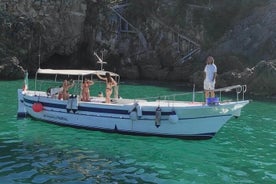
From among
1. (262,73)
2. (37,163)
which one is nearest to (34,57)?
(262,73)

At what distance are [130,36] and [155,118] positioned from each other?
37971mm

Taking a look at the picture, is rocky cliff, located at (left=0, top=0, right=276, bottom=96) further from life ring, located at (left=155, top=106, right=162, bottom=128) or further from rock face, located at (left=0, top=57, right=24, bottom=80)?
life ring, located at (left=155, top=106, right=162, bottom=128)

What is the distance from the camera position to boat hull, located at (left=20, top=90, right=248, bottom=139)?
18.5 meters

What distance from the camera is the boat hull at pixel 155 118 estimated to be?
18.5 metres

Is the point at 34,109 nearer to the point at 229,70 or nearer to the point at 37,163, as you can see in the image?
the point at 37,163

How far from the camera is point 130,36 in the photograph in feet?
183

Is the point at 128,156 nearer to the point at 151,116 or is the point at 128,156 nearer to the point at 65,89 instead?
the point at 151,116

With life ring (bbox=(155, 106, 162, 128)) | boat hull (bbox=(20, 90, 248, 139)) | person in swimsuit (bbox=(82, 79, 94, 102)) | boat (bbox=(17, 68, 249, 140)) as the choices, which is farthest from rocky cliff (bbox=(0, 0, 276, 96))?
life ring (bbox=(155, 106, 162, 128))

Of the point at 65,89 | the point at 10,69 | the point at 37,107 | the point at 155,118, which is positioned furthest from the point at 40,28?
the point at 155,118

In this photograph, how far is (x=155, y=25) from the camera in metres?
54.6

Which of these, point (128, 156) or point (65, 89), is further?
point (65, 89)

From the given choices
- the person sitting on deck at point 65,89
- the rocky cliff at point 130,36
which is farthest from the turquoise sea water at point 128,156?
the rocky cliff at point 130,36

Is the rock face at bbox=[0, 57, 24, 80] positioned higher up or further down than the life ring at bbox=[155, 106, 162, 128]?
higher up

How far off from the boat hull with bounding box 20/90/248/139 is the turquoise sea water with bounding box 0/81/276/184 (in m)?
0.40
